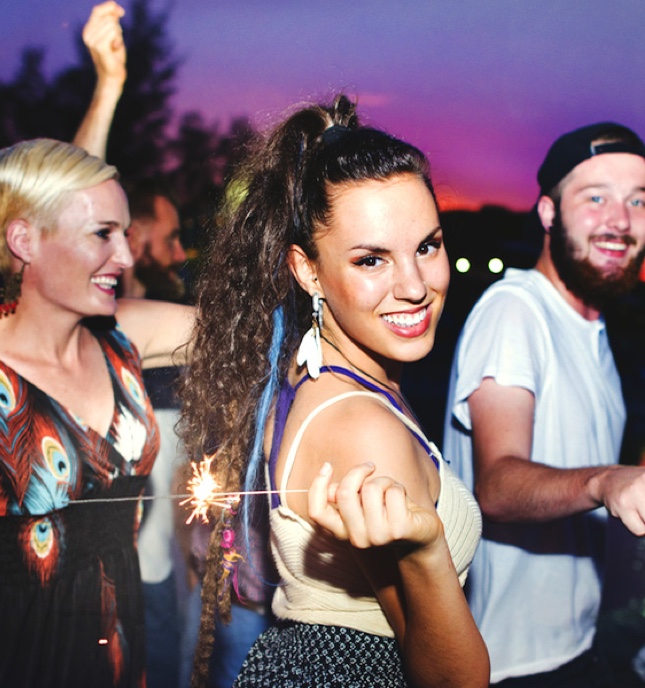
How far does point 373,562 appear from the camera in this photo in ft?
2.59

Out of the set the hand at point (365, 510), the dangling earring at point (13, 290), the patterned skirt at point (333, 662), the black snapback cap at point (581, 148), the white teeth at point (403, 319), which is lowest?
the patterned skirt at point (333, 662)

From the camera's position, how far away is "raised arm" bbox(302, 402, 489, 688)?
0.59 m

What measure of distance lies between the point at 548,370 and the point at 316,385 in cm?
61

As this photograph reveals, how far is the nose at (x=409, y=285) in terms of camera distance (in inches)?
35.6

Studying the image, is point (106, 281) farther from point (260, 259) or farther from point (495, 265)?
point (495, 265)

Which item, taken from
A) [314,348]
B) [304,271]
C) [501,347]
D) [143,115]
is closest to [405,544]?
[314,348]

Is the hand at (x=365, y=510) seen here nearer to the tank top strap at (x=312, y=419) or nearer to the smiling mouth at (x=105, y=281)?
the tank top strap at (x=312, y=419)

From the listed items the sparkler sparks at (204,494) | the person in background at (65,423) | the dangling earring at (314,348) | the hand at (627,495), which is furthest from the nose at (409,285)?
the person in background at (65,423)

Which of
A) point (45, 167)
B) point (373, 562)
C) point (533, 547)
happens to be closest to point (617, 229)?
point (533, 547)

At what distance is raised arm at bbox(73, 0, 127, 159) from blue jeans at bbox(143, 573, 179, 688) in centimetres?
105

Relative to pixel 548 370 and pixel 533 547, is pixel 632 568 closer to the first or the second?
pixel 533 547

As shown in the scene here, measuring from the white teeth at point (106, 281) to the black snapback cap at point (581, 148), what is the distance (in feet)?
3.13

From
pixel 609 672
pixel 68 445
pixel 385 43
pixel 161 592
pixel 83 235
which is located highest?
pixel 385 43

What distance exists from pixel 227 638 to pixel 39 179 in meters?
1.07
